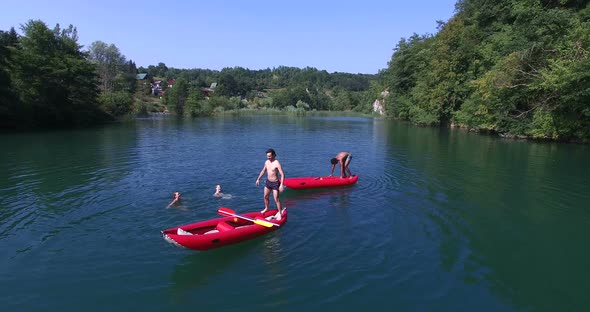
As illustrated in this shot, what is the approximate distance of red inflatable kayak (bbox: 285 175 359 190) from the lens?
1483cm

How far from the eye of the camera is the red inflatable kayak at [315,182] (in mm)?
14828

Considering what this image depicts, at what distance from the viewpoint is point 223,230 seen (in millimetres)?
9461

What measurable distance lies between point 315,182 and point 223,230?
254 inches

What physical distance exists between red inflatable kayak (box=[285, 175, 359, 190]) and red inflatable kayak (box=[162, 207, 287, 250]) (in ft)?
12.2

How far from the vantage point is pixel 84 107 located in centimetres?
5069

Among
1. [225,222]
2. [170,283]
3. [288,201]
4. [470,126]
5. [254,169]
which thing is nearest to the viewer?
[170,283]

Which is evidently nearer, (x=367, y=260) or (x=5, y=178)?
(x=367, y=260)

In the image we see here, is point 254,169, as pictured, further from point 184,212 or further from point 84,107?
point 84,107

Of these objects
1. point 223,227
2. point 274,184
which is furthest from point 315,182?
point 223,227

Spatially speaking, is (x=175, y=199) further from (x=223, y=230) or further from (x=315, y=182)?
(x=315, y=182)

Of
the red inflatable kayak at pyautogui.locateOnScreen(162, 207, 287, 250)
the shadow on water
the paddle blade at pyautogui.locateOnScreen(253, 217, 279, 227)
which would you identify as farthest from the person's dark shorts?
the shadow on water

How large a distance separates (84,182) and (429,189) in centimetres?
1466

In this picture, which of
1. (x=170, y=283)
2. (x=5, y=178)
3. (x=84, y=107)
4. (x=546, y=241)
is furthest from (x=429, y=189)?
(x=84, y=107)

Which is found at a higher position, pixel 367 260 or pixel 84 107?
pixel 84 107
